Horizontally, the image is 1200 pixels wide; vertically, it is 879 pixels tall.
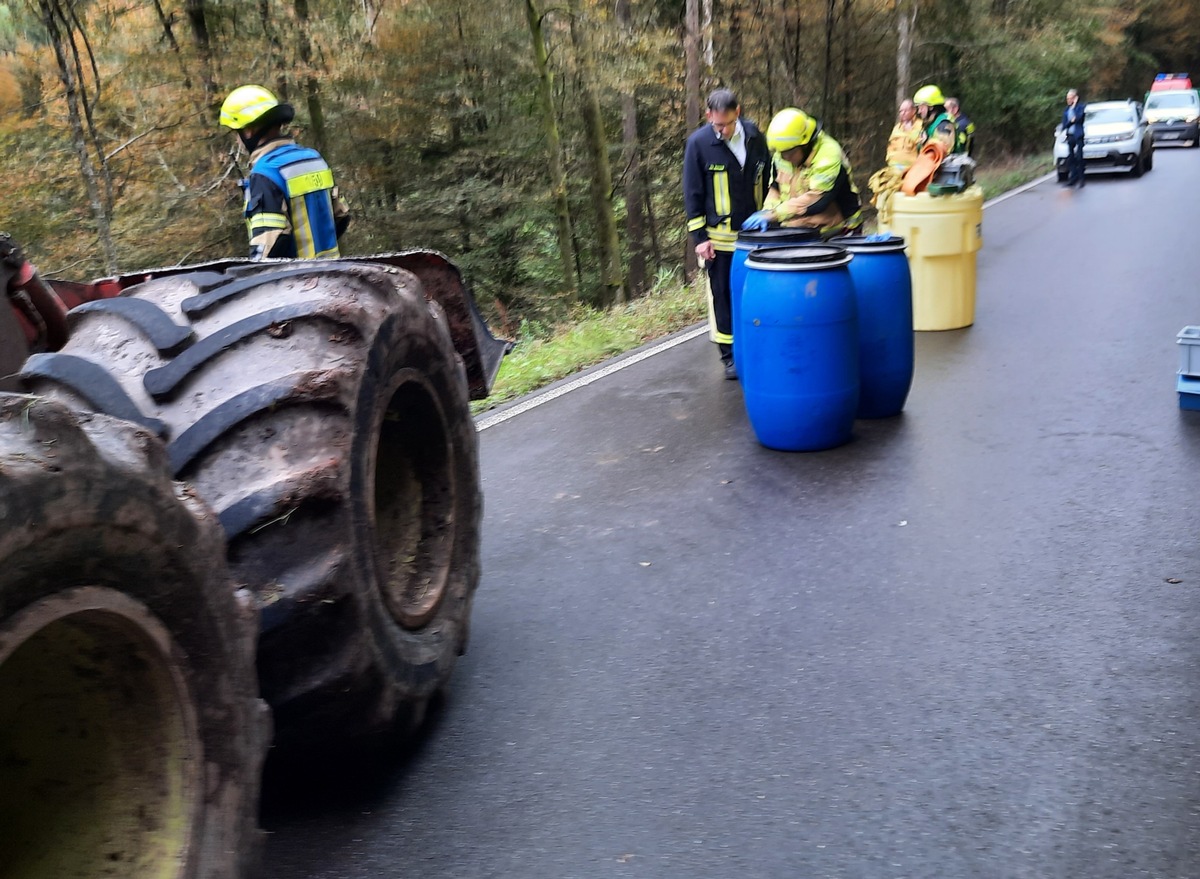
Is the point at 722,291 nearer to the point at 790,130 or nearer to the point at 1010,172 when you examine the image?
the point at 790,130

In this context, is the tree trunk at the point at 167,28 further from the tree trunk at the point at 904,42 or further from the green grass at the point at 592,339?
the tree trunk at the point at 904,42

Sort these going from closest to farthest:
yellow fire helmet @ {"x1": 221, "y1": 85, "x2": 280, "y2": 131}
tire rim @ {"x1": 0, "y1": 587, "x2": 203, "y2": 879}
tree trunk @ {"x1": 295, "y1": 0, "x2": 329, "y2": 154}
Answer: tire rim @ {"x1": 0, "y1": 587, "x2": 203, "y2": 879} < yellow fire helmet @ {"x1": 221, "y1": 85, "x2": 280, "y2": 131} < tree trunk @ {"x1": 295, "y1": 0, "x2": 329, "y2": 154}

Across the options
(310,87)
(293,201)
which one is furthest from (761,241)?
(310,87)

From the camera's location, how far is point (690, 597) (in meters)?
4.88

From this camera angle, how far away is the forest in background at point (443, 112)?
Answer: 15.8 meters

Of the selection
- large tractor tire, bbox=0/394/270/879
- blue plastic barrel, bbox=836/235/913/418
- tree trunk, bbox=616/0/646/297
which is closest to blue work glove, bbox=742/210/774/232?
blue plastic barrel, bbox=836/235/913/418

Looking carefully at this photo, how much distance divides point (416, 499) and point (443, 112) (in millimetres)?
18045

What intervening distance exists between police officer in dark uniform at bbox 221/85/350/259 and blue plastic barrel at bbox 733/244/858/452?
2.47m

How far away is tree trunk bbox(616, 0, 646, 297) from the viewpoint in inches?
917

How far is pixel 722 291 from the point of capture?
8844 mm

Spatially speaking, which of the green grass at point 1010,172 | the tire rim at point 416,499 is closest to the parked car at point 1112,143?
the green grass at point 1010,172

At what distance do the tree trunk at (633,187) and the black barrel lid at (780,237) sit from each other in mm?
15493

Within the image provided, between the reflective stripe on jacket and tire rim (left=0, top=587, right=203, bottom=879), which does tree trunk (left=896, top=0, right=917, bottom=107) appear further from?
tire rim (left=0, top=587, right=203, bottom=879)

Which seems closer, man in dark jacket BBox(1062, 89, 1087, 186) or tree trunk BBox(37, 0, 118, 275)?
tree trunk BBox(37, 0, 118, 275)
